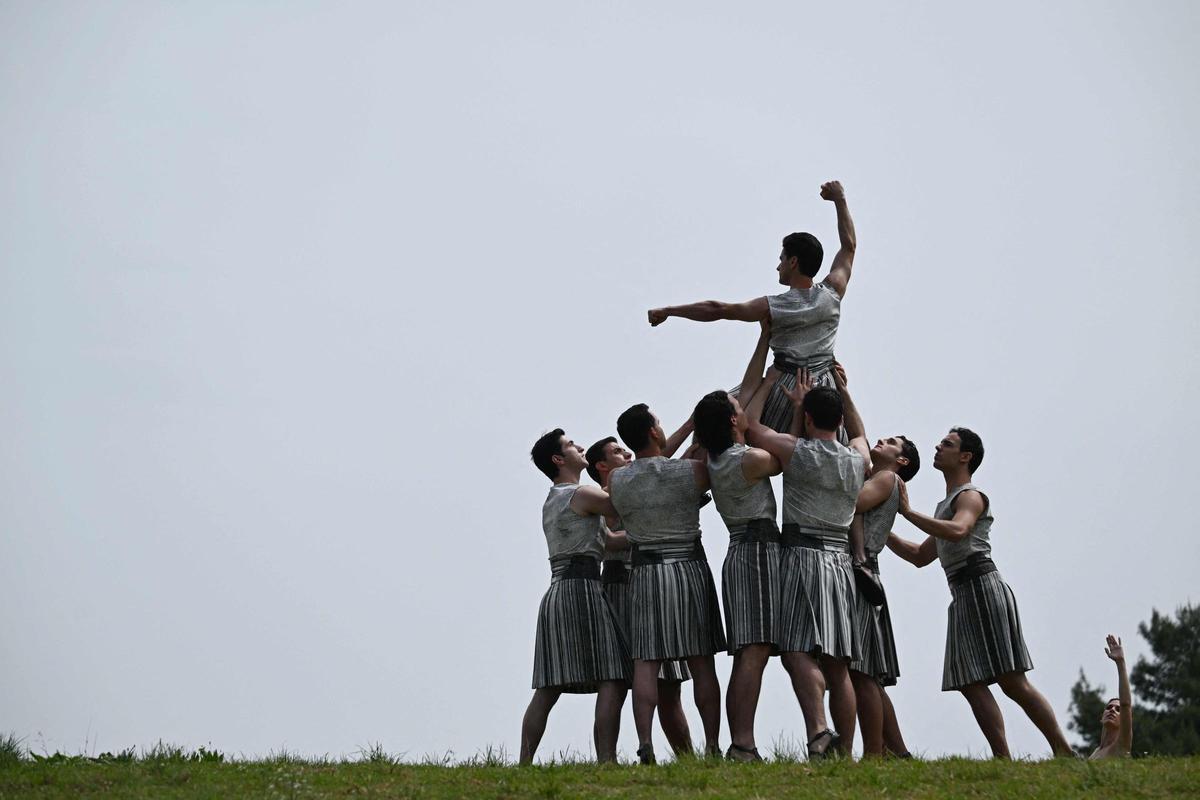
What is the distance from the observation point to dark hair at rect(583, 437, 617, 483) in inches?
574

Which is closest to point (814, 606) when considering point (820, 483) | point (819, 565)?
point (819, 565)

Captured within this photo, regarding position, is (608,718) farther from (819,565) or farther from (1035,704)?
(1035,704)

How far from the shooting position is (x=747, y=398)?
546 inches

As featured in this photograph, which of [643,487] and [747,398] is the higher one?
[747,398]

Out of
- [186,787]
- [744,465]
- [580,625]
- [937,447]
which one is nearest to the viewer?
[186,787]

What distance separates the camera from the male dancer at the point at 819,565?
12.7 meters

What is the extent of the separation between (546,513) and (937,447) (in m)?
3.80

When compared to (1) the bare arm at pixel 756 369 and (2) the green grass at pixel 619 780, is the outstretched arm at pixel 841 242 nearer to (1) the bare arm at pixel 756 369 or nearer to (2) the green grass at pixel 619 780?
(1) the bare arm at pixel 756 369

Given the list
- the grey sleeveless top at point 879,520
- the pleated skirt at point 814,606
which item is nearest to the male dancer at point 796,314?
the grey sleeveless top at point 879,520

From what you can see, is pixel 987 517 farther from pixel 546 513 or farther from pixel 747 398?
pixel 546 513

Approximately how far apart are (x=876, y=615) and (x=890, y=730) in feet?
3.83

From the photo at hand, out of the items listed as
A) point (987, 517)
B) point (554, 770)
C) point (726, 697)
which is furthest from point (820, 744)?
point (987, 517)

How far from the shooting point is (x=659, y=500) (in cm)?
1320

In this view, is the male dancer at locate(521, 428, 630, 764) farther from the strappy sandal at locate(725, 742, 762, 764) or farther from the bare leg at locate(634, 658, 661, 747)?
the strappy sandal at locate(725, 742, 762, 764)
